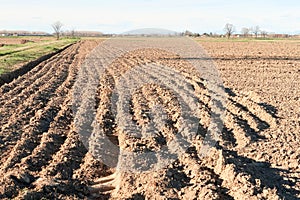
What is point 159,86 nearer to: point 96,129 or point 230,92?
point 230,92

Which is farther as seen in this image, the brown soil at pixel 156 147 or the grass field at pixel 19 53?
the grass field at pixel 19 53

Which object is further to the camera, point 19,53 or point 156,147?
point 19,53

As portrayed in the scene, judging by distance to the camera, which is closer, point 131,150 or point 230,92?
point 131,150

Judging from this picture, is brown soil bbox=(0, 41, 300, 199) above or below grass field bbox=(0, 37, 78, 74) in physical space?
above

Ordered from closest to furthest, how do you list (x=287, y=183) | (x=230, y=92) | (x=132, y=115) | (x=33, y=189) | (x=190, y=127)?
(x=33, y=189), (x=287, y=183), (x=190, y=127), (x=132, y=115), (x=230, y=92)

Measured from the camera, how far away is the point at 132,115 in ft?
34.1

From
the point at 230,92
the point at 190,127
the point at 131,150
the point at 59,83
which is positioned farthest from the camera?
the point at 59,83

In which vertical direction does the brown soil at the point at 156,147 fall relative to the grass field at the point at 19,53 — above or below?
above

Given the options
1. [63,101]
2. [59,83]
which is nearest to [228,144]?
[63,101]

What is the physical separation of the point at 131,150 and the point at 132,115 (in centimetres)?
273

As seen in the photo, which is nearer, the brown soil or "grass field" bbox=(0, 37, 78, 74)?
the brown soil

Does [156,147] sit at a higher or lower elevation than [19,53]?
higher

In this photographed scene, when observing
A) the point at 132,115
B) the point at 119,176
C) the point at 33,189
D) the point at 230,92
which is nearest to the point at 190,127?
the point at 132,115

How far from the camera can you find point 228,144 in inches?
320
